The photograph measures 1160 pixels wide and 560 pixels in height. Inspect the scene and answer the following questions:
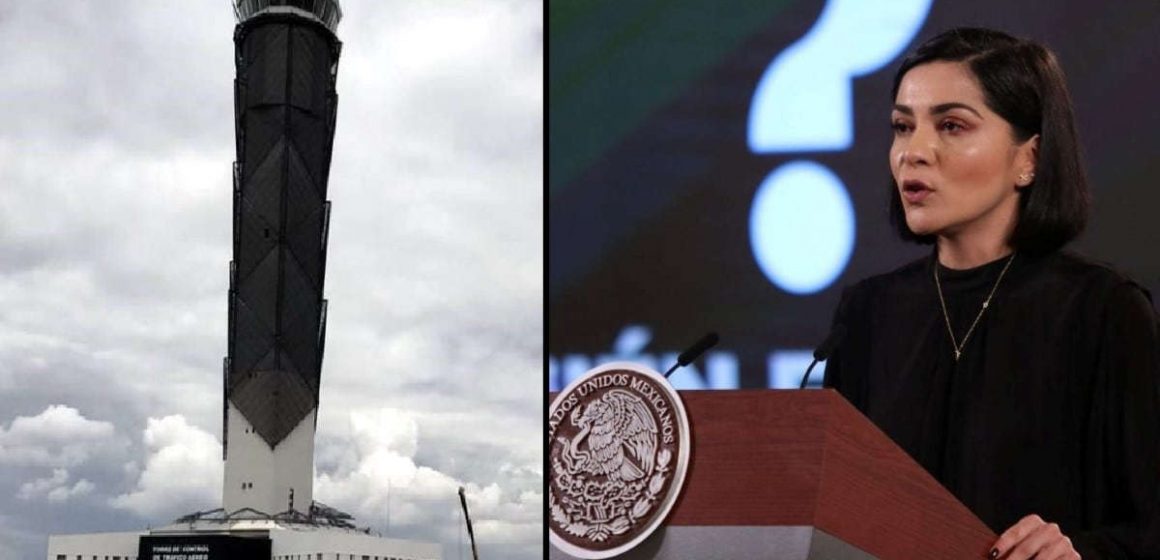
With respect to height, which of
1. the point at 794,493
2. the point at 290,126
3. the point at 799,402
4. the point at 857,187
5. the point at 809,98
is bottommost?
the point at 794,493

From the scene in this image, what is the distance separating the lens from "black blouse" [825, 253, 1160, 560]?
5914 mm

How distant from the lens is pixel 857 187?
22.7 feet

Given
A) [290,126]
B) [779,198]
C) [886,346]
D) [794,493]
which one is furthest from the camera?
[290,126]

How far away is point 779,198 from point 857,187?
1.30ft

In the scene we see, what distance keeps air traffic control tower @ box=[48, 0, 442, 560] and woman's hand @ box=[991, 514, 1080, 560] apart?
28297 mm

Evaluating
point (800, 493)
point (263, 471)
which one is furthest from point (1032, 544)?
point (263, 471)

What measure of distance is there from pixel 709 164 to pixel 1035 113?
1.66m

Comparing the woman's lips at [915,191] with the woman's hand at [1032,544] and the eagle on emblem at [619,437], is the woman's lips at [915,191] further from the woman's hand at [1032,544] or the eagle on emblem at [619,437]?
the eagle on emblem at [619,437]

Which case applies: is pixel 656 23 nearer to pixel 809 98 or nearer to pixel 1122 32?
pixel 809 98

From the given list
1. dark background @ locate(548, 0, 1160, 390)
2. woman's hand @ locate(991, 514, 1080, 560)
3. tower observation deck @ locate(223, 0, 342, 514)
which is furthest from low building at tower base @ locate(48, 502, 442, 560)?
woman's hand @ locate(991, 514, 1080, 560)

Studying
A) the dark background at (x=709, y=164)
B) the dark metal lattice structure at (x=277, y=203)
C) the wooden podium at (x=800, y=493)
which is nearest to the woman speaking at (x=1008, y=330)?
the dark background at (x=709, y=164)

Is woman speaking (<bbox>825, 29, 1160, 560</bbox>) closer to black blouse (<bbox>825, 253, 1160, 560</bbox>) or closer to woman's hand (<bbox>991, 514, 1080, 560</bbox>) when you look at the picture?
black blouse (<bbox>825, 253, 1160, 560</bbox>)

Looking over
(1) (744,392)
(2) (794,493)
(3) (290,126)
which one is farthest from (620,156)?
(3) (290,126)

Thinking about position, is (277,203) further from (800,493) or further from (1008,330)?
(800,493)
